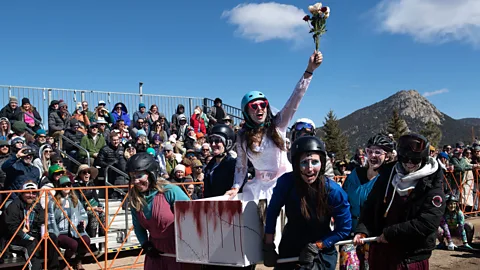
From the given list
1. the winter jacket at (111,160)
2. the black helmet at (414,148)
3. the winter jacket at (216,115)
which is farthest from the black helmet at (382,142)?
the winter jacket at (216,115)

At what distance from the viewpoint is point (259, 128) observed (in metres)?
4.34

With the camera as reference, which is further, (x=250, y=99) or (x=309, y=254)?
(x=250, y=99)

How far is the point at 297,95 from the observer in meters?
4.11

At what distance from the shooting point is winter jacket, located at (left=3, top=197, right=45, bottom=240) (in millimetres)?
7266

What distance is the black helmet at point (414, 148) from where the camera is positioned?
3611 millimetres

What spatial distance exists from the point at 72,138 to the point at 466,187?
10448 millimetres

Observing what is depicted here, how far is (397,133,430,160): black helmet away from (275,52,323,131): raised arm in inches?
36.0

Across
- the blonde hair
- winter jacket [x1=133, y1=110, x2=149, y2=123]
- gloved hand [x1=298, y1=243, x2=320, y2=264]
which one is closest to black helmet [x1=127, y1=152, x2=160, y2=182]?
the blonde hair

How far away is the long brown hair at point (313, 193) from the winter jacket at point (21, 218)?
17.2 ft

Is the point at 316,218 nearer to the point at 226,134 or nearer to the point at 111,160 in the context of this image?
the point at 226,134

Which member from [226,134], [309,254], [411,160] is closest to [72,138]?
[226,134]

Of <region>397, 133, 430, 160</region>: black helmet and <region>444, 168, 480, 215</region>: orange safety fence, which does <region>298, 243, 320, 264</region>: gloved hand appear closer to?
<region>397, 133, 430, 160</region>: black helmet

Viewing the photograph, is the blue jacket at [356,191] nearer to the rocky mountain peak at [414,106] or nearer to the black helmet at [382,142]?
the black helmet at [382,142]

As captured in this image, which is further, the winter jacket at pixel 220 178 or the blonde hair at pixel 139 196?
the winter jacket at pixel 220 178
